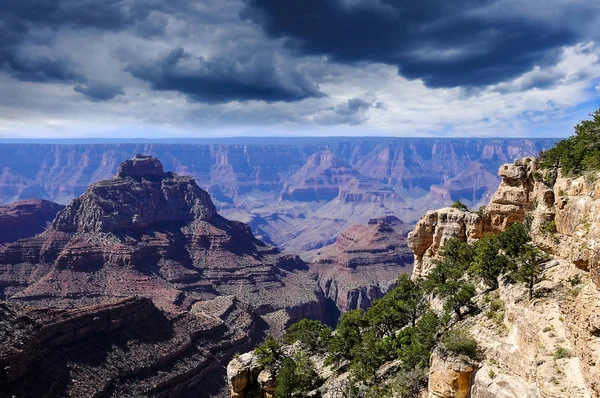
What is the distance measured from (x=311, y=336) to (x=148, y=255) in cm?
11434

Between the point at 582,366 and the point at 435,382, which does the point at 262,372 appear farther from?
the point at 582,366

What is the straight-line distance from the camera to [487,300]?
33.5m

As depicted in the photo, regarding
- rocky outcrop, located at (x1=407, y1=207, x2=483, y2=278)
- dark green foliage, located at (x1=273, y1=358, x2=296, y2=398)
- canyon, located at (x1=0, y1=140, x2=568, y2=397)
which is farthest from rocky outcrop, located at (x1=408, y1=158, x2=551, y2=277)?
dark green foliage, located at (x1=273, y1=358, x2=296, y2=398)

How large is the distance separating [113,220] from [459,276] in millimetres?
139047

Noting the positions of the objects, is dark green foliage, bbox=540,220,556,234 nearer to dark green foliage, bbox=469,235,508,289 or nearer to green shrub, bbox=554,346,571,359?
dark green foliage, bbox=469,235,508,289

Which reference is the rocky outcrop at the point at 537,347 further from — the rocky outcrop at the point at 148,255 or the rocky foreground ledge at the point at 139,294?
the rocky outcrop at the point at 148,255


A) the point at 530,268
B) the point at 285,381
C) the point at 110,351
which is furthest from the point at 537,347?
the point at 110,351

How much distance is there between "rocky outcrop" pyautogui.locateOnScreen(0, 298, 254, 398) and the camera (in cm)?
5959

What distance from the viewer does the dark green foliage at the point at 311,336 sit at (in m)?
49.6

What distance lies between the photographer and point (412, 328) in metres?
37.5

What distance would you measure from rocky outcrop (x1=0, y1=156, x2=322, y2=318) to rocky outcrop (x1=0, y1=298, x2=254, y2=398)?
31477mm

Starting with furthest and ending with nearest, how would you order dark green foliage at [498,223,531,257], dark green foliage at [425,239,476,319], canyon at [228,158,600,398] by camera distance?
dark green foliage at [425,239,476,319]
dark green foliage at [498,223,531,257]
canyon at [228,158,600,398]

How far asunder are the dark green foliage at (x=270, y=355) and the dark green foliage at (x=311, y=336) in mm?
4360

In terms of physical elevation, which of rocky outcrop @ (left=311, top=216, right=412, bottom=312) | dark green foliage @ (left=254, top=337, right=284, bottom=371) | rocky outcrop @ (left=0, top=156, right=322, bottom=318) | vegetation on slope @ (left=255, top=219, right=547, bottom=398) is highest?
vegetation on slope @ (left=255, top=219, right=547, bottom=398)
